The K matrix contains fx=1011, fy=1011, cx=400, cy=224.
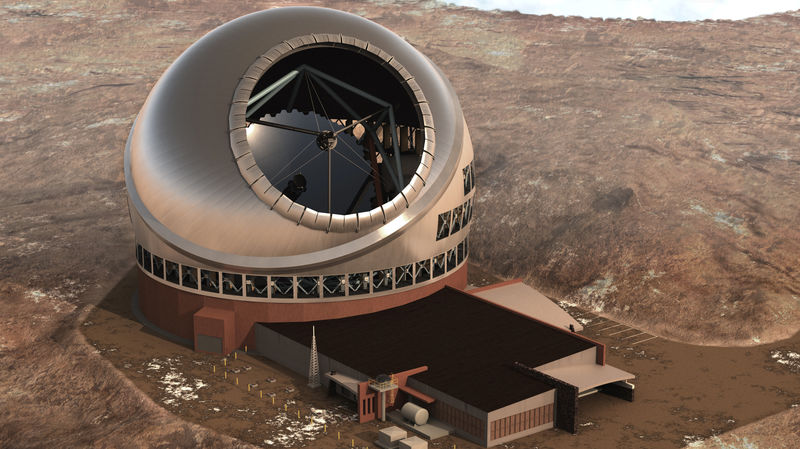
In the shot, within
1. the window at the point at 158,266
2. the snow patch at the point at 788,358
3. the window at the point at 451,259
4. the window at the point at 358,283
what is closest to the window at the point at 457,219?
the window at the point at 451,259

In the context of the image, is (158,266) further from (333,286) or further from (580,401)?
(580,401)

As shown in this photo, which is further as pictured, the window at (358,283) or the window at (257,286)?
the window at (358,283)

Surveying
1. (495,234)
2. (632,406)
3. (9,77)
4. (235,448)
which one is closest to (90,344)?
(235,448)

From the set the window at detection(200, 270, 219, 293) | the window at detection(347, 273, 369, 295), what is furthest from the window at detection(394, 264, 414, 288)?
the window at detection(200, 270, 219, 293)

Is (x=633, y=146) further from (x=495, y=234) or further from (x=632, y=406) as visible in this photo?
(x=632, y=406)

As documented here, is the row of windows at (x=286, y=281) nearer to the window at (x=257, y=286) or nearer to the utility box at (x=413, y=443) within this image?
the window at (x=257, y=286)

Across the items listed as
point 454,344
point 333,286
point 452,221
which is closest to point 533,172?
point 452,221
